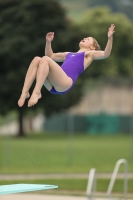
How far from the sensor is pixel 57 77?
10656mm

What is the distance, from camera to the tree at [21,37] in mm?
40125

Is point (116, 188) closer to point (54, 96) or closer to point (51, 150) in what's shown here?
point (51, 150)

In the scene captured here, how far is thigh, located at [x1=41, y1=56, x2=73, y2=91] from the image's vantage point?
10.5m

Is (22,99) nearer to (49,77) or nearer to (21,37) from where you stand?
(49,77)

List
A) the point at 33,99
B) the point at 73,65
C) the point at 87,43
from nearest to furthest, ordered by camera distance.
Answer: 1. the point at 33,99
2. the point at 73,65
3. the point at 87,43

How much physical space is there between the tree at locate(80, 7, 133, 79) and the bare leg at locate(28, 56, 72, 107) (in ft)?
186

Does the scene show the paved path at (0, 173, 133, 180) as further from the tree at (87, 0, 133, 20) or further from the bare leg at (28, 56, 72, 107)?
the tree at (87, 0, 133, 20)

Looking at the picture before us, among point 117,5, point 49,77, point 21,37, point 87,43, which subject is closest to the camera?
point 49,77

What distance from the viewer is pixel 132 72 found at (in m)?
77.8

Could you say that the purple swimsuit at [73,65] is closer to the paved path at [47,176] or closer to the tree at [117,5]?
the paved path at [47,176]

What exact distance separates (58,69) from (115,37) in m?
64.1

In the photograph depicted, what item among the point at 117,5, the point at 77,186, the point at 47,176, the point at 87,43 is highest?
the point at 117,5

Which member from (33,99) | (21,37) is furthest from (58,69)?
(21,37)

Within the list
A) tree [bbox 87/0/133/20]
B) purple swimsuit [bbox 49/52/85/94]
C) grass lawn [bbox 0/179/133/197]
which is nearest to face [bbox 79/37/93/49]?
purple swimsuit [bbox 49/52/85/94]
